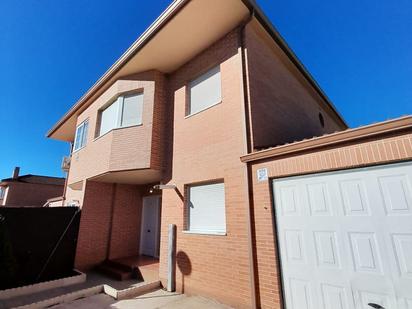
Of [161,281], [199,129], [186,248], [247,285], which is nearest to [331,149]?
[247,285]

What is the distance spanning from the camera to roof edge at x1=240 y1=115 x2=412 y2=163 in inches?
130

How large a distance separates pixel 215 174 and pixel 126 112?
4.88 meters

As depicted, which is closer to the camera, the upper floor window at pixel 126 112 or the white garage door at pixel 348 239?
the white garage door at pixel 348 239

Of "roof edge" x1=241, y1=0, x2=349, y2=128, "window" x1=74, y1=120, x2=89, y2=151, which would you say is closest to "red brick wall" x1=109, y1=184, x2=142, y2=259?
"window" x1=74, y1=120, x2=89, y2=151

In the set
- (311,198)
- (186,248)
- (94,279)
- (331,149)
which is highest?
(331,149)

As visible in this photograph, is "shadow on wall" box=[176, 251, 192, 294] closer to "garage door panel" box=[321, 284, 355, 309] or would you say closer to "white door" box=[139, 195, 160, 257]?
"white door" box=[139, 195, 160, 257]

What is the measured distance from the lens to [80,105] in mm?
11602

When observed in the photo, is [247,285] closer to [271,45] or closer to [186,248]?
[186,248]

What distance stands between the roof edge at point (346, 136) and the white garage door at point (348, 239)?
1.77 ft

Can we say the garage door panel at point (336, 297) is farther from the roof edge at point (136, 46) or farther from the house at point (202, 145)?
the roof edge at point (136, 46)

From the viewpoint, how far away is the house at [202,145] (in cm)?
495

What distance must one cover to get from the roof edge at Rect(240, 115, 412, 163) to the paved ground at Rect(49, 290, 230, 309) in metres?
3.81

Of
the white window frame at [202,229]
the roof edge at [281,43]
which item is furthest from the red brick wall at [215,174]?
the roof edge at [281,43]

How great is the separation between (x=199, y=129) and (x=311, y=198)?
12.8 feet
